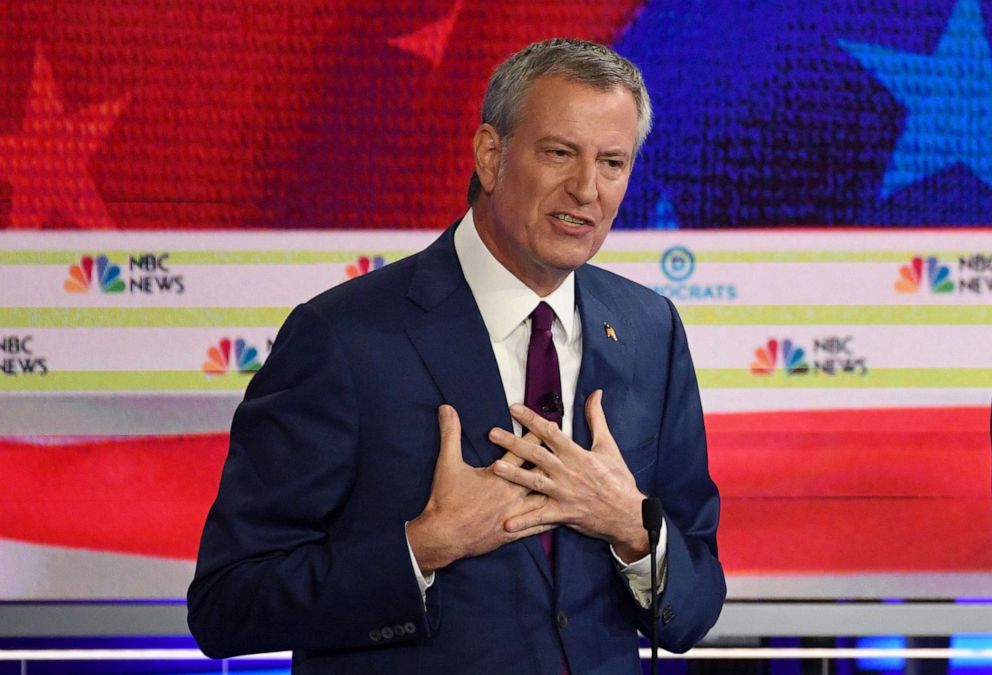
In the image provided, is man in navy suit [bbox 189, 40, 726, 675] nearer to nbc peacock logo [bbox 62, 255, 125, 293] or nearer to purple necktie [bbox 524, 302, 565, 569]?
purple necktie [bbox 524, 302, 565, 569]

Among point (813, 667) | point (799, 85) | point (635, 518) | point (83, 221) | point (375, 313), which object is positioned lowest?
point (813, 667)

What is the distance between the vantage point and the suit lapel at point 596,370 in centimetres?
158

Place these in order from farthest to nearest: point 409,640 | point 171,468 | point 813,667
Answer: point 813,667, point 171,468, point 409,640

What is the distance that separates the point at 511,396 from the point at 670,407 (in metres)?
0.25

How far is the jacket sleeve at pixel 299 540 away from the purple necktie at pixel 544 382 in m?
0.20

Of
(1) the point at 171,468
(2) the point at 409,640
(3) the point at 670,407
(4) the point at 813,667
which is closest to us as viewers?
(2) the point at 409,640

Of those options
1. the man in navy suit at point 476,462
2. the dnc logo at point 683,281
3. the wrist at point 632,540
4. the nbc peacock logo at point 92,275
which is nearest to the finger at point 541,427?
the man in navy suit at point 476,462

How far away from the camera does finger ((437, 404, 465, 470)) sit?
151 cm

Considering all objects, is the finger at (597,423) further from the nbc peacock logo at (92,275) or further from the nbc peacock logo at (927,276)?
the nbc peacock logo at (92,275)

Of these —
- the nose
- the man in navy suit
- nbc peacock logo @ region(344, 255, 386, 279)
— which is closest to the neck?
the man in navy suit

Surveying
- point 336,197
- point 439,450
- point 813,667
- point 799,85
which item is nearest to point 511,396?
point 439,450

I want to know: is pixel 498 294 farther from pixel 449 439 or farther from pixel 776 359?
pixel 776 359

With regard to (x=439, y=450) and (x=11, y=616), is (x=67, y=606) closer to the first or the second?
(x=11, y=616)

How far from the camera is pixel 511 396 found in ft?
5.29
